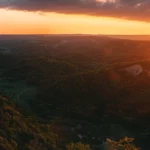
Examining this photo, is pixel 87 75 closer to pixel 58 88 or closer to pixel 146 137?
pixel 58 88

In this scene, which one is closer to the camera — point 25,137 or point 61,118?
point 25,137

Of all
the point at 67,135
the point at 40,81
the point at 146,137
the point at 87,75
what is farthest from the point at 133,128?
the point at 40,81

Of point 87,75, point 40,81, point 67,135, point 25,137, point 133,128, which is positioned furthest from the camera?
point 40,81

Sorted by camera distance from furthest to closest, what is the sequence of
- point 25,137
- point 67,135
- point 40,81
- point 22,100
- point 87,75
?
point 40,81, point 87,75, point 22,100, point 67,135, point 25,137

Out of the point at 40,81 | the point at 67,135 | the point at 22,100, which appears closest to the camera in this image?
the point at 67,135

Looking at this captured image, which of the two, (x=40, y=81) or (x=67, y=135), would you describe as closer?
(x=67, y=135)

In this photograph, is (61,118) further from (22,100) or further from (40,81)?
(40,81)

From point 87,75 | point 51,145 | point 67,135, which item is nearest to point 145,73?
point 87,75

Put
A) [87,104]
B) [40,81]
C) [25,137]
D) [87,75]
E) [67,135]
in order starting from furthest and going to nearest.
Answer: [40,81] → [87,75] → [87,104] → [67,135] → [25,137]

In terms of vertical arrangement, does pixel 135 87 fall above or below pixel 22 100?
above
